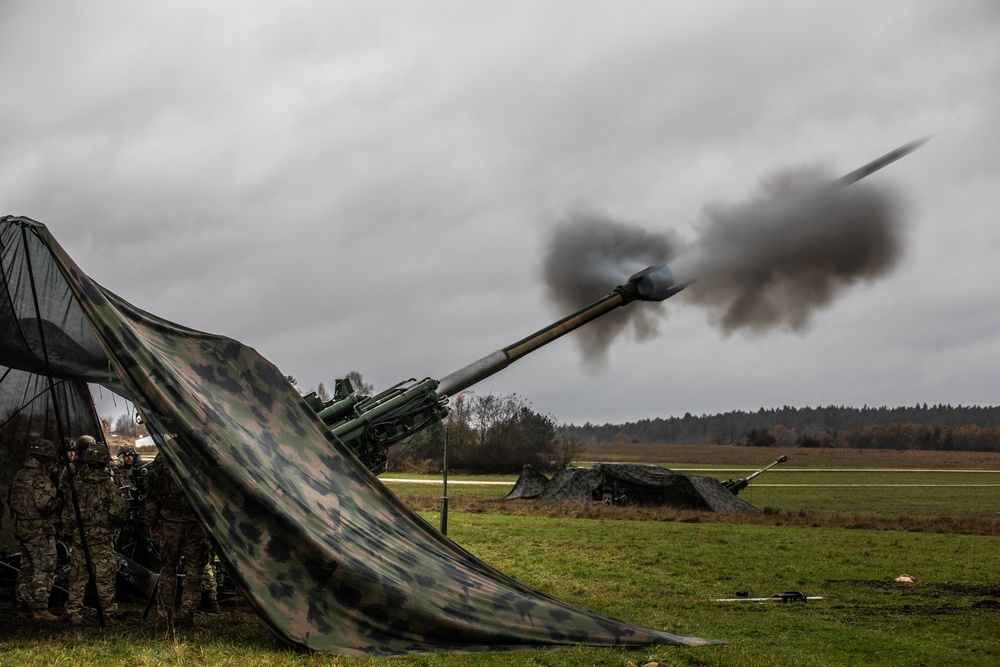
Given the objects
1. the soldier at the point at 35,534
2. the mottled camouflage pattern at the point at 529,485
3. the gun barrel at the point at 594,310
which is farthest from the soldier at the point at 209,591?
the mottled camouflage pattern at the point at 529,485

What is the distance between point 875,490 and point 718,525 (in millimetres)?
17581

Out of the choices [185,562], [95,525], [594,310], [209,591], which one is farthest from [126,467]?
[594,310]

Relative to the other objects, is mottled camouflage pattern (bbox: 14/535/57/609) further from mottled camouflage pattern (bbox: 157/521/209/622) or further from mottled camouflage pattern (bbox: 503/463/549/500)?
mottled camouflage pattern (bbox: 503/463/549/500)

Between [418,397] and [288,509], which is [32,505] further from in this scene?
[418,397]

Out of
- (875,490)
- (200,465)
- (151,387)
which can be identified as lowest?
(875,490)

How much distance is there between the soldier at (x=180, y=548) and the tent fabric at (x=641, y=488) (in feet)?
66.4

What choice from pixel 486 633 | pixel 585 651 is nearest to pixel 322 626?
pixel 486 633

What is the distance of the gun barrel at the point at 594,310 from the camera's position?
476 inches

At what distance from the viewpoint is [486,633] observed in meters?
8.35

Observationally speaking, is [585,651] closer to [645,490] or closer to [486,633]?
[486,633]

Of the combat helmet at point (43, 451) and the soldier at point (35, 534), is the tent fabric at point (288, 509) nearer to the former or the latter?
the combat helmet at point (43, 451)

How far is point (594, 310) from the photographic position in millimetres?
12344

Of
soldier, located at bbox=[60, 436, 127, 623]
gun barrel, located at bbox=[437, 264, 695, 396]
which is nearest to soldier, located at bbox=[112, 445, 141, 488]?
soldier, located at bbox=[60, 436, 127, 623]

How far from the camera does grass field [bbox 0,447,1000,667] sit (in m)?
7.96
